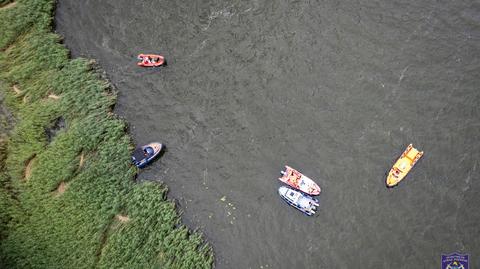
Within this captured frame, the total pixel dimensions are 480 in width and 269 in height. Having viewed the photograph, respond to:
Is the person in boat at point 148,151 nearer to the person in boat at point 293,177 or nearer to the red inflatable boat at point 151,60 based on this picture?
the red inflatable boat at point 151,60

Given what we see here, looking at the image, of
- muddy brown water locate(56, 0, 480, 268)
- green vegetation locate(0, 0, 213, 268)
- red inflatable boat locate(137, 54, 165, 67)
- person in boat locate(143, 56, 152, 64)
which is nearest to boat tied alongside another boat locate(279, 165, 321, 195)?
muddy brown water locate(56, 0, 480, 268)

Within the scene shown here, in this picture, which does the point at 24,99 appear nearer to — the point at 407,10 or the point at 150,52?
the point at 150,52

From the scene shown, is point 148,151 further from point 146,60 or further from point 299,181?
point 299,181

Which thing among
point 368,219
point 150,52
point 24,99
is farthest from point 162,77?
point 368,219

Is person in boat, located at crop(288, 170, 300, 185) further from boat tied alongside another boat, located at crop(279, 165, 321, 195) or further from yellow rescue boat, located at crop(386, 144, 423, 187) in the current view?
yellow rescue boat, located at crop(386, 144, 423, 187)

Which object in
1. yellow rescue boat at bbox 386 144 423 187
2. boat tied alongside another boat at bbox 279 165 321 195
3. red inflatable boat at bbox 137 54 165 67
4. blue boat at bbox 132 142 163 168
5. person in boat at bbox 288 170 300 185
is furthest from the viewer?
red inflatable boat at bbox 137 54 165 67

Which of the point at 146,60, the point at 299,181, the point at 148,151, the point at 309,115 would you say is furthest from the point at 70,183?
the point at 309,115

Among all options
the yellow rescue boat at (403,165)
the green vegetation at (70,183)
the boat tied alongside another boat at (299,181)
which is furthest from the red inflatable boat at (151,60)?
the yellow rescue boat at (403,165)
